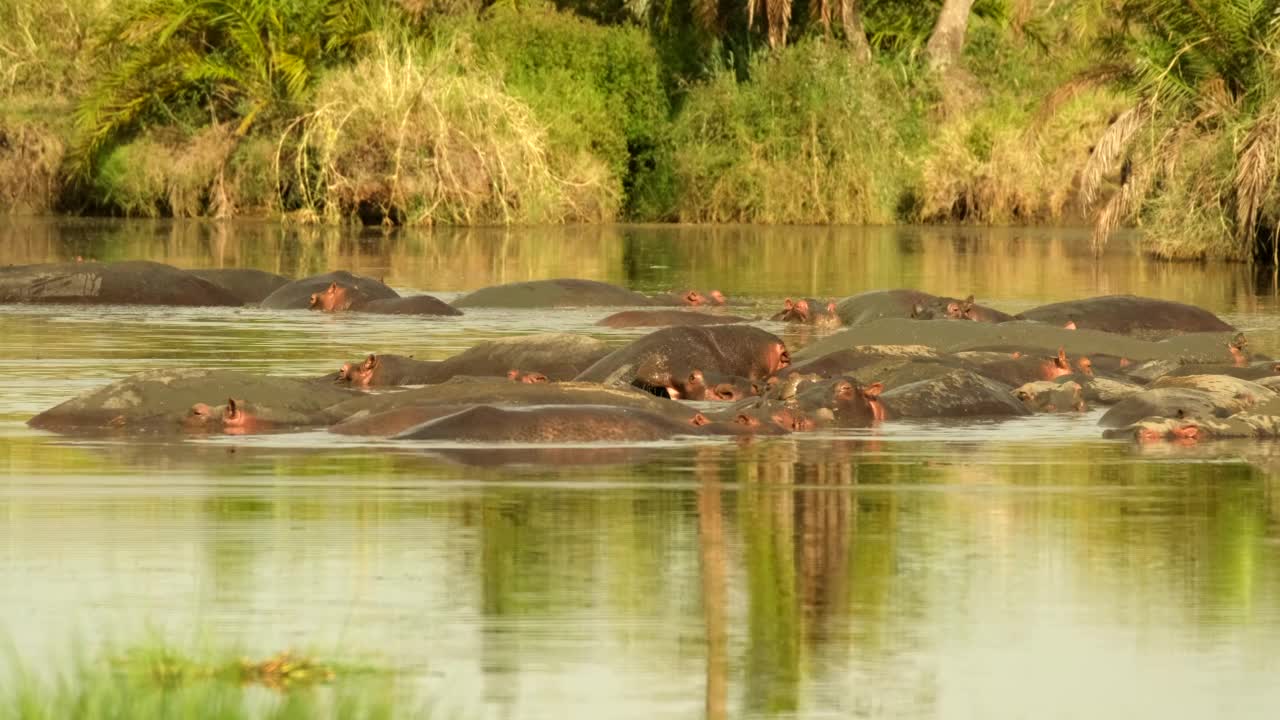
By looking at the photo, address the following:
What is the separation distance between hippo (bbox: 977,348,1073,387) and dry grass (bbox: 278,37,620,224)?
92.2 ft

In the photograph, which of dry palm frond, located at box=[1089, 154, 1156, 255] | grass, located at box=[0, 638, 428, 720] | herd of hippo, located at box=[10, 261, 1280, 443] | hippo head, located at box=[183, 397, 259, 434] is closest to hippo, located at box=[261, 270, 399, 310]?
herd of hippo, located at box=[10, 261, 1280, 443]

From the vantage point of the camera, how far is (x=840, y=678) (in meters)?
6.20

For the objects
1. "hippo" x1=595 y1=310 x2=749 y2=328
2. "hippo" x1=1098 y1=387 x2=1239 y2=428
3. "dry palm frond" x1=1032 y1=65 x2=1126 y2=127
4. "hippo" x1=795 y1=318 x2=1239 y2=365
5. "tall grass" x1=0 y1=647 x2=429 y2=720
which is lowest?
"tall grass" x1=0 y1=647 x2=429 y2=720

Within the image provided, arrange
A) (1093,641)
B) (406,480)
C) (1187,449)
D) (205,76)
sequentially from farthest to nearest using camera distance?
(205,76) → (1187,449) → (406,480) → (1093,641)

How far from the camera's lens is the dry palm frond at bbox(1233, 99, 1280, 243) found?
2800 centimetres

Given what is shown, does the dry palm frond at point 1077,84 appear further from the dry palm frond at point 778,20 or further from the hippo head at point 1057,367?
the hippo head at point 1057,367

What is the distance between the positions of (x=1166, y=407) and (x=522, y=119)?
31.3 m

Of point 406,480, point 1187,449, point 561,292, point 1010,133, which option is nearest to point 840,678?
point 406,480

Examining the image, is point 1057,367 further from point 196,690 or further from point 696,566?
point 196,690

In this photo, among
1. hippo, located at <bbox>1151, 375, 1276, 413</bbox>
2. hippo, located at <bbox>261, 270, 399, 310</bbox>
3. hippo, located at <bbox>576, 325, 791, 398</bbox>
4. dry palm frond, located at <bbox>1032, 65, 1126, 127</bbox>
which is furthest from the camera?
dry palm frond, located at <bbox>1032, 65, 1126, 127</bbox>

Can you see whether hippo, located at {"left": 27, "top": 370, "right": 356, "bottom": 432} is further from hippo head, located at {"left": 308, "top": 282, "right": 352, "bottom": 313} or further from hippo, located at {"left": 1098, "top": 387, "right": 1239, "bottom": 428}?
hippo head, located at {"left": 308, "top": 282, "right": 352, "bottom": 313}

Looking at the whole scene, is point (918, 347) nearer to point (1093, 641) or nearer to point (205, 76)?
point (1093, 641)

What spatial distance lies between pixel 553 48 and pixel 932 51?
715 cm

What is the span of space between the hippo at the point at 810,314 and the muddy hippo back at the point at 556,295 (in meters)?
1.99
